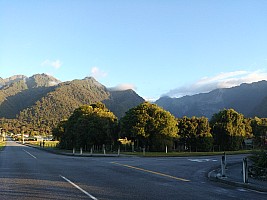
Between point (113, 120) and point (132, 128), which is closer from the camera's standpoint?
point (132, 128)

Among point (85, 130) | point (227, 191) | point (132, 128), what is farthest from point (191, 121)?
point (227, 191)

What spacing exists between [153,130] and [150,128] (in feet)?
1.87

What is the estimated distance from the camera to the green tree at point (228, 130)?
64.6m

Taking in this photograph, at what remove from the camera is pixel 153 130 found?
50.7 m

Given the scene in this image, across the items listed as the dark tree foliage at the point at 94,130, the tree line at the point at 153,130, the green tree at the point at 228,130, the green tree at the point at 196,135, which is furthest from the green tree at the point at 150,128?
the green tree at the point at 228,130


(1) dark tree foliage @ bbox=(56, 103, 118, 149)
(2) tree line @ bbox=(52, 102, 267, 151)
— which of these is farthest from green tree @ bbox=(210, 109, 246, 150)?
(1) dark tree foliage @ bbox=(56, 103, 118, 149)

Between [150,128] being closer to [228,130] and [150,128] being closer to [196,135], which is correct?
[196,135]

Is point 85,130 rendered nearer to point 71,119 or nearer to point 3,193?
point 71,119

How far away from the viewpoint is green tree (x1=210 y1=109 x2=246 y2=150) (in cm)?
6462

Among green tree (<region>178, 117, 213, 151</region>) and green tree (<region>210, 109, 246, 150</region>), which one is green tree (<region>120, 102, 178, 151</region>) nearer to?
green tree (<region>178, 117, 213, 151</region>)

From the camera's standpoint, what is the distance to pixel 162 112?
52.5 m

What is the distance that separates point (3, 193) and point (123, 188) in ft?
12.3

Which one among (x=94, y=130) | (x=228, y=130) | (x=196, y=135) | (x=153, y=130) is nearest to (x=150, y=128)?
(x=153, y=130)

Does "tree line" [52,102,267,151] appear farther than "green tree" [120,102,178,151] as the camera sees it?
Yes
